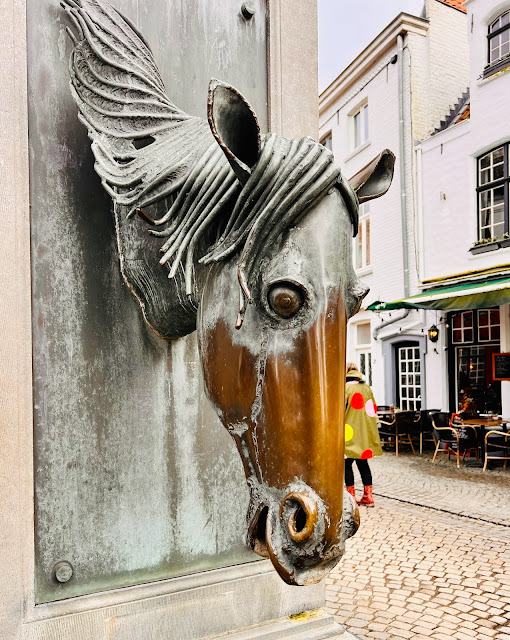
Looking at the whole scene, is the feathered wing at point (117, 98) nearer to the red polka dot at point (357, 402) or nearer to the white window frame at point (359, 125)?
the red polka dot at point (357, 402)

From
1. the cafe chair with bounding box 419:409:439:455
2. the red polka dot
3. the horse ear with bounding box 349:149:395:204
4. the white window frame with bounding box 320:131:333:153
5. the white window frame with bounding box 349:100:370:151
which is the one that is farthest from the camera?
the white window frame with bounding box 320:131:333:153

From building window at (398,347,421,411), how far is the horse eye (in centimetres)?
1272

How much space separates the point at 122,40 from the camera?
5.69ft

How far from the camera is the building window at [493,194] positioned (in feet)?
36.6

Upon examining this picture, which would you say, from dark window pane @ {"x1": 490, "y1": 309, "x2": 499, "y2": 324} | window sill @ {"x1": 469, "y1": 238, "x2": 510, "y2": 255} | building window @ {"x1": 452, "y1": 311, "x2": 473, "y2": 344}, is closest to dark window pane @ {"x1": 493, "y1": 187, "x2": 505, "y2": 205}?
window sill @ {"x1": 469, "y1": 238, "x2": 510, "y2": 255}

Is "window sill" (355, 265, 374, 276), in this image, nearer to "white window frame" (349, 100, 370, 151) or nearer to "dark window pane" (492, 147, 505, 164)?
"white window frame" (349, 100, 370, 151)

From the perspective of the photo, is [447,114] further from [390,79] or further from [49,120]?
→ [49,120]

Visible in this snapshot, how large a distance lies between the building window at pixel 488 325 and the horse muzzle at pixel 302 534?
11464 millimetres

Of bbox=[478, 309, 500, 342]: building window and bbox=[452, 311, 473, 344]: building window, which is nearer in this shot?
bbox=[478, 309, 500, 342]: building window

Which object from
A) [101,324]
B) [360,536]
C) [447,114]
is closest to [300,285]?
[101,324]

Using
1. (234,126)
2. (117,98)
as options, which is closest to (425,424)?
(117,98)

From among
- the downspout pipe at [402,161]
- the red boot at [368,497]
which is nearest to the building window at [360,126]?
the downspout pipe at [402,161]

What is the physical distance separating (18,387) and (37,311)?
0.80ft

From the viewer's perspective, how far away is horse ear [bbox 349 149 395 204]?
1483mm
